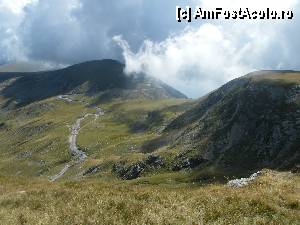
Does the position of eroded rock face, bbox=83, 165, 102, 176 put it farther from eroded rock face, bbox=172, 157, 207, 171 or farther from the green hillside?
eroded rock face, bbox=172, 157, 207, 171

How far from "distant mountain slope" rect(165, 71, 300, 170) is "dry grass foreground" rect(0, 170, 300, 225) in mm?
79484

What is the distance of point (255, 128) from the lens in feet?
390

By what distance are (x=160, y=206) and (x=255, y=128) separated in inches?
4042

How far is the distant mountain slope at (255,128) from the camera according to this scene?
10762 centimetres

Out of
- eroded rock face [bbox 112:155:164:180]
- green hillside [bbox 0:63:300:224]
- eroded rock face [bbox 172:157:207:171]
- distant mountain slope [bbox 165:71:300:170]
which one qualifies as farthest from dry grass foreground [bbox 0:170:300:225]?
→ eroded rock face [bbox 112:155:164:180]

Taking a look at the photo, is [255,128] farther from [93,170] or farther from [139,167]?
[93,170]

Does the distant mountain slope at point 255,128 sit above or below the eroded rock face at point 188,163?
above

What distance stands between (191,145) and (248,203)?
120733 mm

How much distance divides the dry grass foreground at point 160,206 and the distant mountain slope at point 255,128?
79.5 m

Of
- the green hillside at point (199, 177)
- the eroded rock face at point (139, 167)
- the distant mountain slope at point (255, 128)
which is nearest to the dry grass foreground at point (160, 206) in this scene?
the green hillside at point (199, 177)

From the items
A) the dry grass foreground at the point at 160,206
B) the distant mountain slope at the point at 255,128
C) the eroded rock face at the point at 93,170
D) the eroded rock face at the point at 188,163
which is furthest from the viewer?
the eroded rock face at the point at 93,170

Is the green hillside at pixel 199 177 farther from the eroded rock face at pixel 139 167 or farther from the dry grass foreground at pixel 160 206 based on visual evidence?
the eroded rock face at pixel 139 167

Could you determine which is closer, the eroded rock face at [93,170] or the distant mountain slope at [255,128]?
the distant mountain slope at [255,128]

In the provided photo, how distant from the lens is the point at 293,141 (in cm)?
10494
